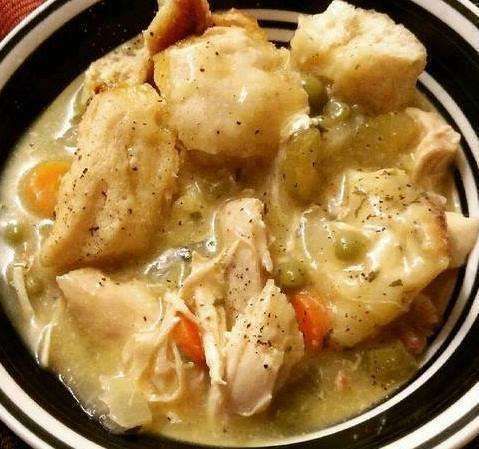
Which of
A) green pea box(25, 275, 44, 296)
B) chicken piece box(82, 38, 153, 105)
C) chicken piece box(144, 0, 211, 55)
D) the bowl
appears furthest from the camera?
chicken piece box(82, 38, 153, 105)

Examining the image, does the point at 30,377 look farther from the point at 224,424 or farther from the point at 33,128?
the point at 33,128

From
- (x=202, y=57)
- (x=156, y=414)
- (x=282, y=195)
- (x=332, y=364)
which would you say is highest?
(x=202, y=57)

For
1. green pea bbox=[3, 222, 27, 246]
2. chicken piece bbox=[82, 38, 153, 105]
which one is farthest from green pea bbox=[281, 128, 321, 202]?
green pea bbox=[3, 222, 27, 246]

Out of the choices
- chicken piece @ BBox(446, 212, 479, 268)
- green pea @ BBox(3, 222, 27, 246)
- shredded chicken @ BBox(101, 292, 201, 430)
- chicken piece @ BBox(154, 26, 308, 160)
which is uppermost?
chicken piece @ BBox(154, 26, 308, 160)

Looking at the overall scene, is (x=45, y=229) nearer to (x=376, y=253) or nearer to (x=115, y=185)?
(x=115, y=185)

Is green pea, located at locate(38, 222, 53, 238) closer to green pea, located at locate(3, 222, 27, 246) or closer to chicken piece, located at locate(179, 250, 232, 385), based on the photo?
green pea, located at locate(3, 222, 27, 246)

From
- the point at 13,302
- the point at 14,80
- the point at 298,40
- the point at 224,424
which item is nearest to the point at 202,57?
the point at 298,40

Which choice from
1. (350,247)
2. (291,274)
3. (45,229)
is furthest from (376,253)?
(45,229)
